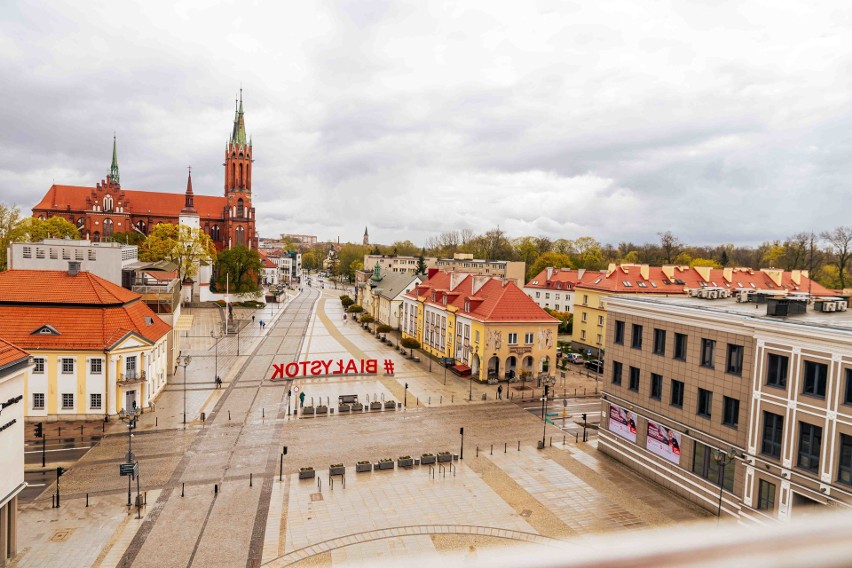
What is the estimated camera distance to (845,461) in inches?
848

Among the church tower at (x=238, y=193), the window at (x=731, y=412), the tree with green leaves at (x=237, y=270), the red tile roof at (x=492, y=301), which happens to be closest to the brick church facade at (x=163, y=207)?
the church tower at (x=238, y=193)

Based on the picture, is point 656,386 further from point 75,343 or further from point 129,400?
point 75,343

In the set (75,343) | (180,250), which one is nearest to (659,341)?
(75,343)

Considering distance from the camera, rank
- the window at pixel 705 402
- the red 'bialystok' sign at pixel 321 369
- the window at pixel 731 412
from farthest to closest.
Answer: the red 'bialystok' sign at pixel 321 369, the window at pixel 705 402, the window at pixel 731 412

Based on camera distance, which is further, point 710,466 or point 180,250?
point 180,250

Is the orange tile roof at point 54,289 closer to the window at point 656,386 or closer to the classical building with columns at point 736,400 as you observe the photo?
the classical building with columns at point 736,400

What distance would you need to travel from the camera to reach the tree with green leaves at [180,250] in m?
91.9

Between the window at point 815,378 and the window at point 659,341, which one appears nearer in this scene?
the window at point 815,378

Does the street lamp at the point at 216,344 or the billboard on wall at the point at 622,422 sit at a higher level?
the billboard on wall at the point at 622,422

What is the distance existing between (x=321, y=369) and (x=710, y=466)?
112ft

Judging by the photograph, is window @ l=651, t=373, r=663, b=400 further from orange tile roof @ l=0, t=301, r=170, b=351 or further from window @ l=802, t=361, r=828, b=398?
orange tile roof @ l=0, t=301, r=170, b=351

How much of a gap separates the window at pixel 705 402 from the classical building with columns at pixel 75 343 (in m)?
34.6

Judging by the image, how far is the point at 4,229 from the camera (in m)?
84.9

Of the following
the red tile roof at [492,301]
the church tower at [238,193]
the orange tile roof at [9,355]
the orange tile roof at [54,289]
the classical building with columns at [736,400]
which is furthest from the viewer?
the church tower at [238,193]
